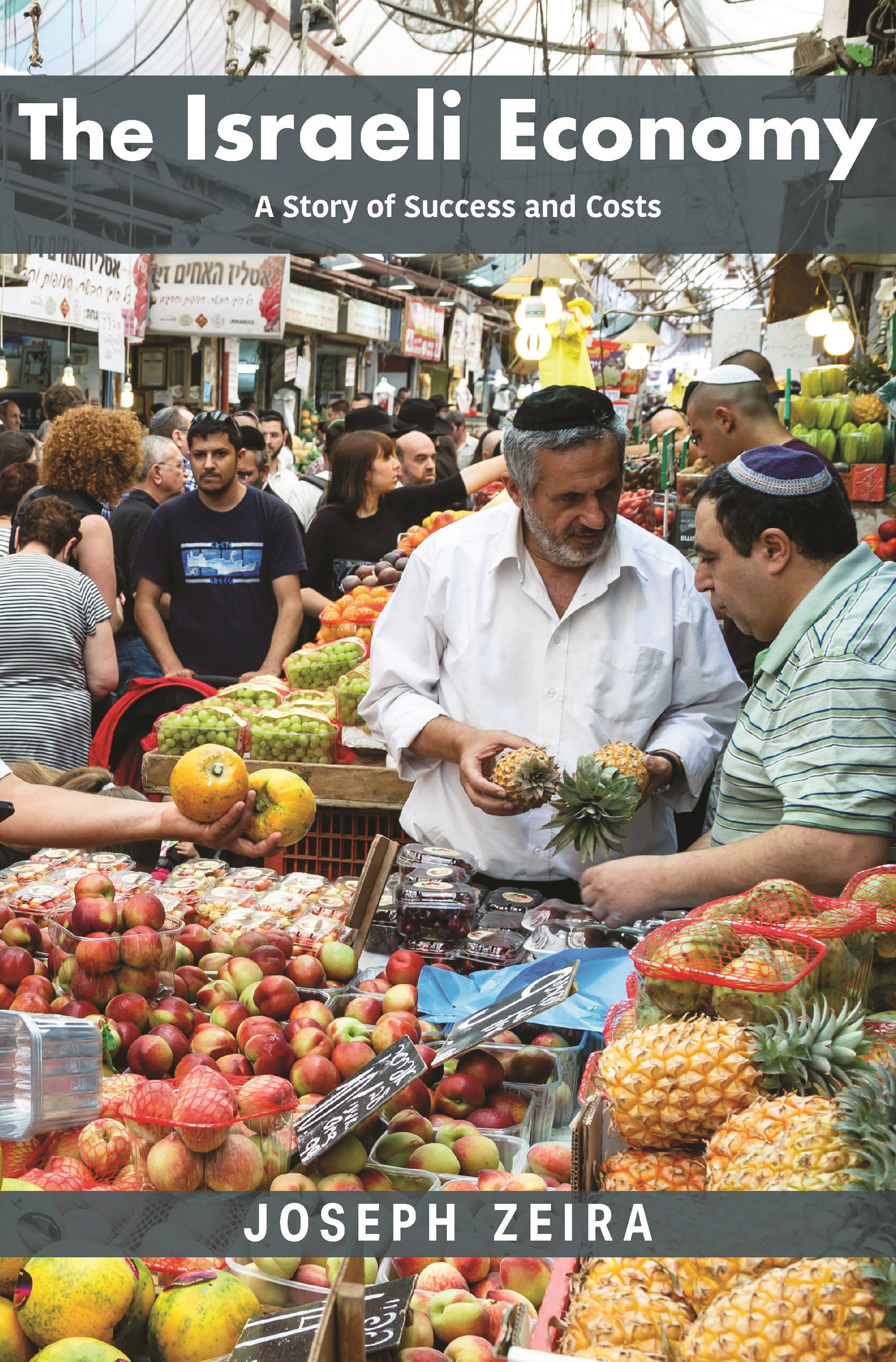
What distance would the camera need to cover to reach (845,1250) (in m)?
1.06

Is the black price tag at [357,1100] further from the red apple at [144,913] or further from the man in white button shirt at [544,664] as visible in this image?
the man in white button shirt at [544,664]

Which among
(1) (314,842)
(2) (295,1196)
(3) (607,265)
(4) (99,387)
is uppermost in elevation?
(3) (607,265)

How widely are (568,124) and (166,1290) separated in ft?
14.2

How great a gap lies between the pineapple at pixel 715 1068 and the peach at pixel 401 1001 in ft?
2.78

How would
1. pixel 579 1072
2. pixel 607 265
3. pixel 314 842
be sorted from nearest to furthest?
pixel 579 1072, pixel 314 842, pixel 607 265

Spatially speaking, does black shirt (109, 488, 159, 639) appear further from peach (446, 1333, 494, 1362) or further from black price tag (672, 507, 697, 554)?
peach (446, 1333, 494, 1362)

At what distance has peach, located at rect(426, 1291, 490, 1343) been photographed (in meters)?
1.38

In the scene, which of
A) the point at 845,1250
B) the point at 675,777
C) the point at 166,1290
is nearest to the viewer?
the point at 845,1250

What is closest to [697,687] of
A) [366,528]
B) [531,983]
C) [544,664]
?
[544,664]

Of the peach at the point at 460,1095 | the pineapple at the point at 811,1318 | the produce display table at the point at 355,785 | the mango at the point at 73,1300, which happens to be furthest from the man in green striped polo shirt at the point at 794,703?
the produce display table at the point at 355,785

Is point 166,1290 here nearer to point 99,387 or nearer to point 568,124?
point 568,124

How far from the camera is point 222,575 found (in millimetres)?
5488

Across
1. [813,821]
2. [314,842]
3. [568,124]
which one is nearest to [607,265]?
[568,124]

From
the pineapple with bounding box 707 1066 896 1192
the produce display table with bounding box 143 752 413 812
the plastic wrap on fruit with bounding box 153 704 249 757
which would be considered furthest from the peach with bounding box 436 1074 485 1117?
the plastic wrap on fruit with bounding box 153 704 249 757
